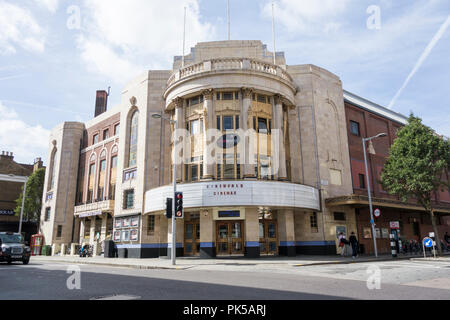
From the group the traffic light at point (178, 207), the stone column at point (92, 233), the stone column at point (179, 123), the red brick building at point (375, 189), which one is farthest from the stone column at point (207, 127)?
the stone column at point (92, 233)

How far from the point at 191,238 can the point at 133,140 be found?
41.6ft

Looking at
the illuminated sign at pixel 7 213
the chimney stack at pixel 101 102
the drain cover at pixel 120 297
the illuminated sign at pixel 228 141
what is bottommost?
the drain cover at pixel 120 297

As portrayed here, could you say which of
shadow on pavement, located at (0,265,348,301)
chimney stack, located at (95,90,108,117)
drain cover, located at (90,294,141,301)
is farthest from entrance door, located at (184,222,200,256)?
chimney stack, located at (95,90,108,117)

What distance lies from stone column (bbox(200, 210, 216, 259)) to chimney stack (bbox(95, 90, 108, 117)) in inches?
1293

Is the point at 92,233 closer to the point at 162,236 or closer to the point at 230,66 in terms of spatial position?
the point at 162,236

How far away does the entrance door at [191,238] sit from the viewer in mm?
28828

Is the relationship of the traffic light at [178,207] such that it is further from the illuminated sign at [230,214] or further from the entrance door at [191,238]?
the entrance door at [191,238]

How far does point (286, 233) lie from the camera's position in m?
27.7

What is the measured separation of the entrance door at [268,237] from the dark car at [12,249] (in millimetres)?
17224

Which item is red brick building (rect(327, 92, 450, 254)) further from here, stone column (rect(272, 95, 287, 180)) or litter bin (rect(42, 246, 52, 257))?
litter bin (rect(42, 246, 52, 257))

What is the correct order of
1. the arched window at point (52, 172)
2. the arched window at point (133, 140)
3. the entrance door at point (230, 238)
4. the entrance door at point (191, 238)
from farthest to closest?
the arched window at point (52, 172), the arched window at point (133, 140), the entrance door at point (191, 238), the entrance door at point (230, 238)
